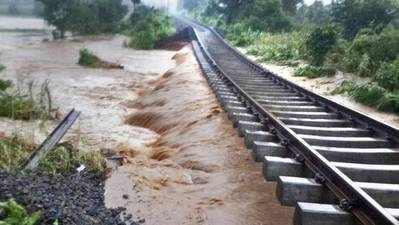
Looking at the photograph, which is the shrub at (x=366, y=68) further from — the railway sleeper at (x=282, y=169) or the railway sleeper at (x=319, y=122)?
the railway sleeper at (x=282, y=169)

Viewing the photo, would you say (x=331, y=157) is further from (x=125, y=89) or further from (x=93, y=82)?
(x=93, y=82)

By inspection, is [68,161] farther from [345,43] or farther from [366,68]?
[345,43]

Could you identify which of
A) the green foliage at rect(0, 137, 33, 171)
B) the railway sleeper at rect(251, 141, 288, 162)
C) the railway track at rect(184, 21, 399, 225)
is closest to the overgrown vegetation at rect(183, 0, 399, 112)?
the railway track at rect(184, 21, 399, 225)

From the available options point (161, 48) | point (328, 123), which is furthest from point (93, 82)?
point (161, 48)

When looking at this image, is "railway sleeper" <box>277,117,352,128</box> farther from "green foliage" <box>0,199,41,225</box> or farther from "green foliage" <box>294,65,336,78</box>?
"green foliage" <box>294,65,336,78</box>

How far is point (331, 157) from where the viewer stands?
6418 millimetres

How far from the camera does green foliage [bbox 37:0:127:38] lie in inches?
1652

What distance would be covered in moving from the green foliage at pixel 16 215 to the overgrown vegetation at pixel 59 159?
67.5 inches

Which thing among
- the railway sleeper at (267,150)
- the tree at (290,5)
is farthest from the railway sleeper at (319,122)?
the tree at (290,5)

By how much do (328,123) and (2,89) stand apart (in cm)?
853

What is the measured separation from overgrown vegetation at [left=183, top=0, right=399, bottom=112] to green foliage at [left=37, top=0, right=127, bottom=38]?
1231 cm

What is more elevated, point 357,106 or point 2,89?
point 357,106

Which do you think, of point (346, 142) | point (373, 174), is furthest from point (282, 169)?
point (346, 142)

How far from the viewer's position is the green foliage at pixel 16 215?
440 centimetres
